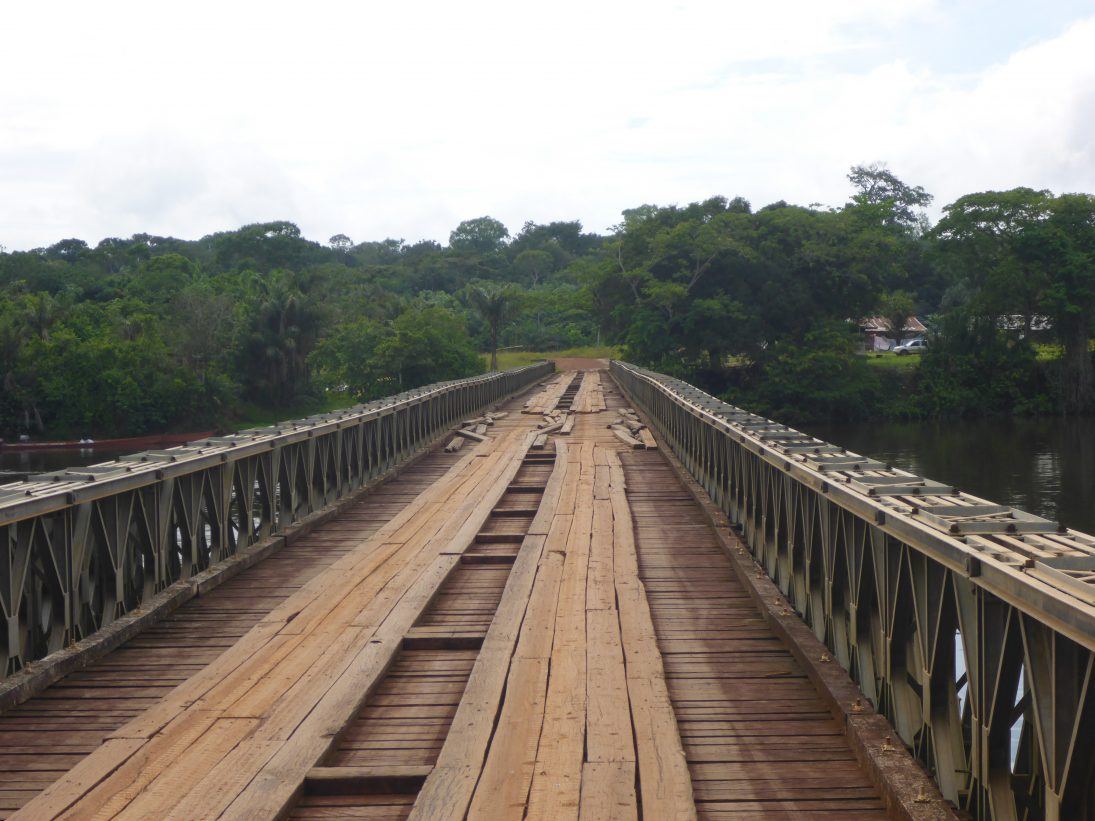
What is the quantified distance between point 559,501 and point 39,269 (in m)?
67.6

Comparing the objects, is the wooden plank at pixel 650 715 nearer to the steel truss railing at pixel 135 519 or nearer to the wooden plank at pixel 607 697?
the wooden plank at pixel 607 697

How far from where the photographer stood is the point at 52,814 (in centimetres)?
398

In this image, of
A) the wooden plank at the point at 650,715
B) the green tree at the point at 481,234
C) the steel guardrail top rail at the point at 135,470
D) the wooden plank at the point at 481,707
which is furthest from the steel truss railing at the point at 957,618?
the green tree at the point at 481,234

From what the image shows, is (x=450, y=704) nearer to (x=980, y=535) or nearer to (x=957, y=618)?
(x=957, y=618)

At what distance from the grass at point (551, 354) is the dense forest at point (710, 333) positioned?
12374 mm

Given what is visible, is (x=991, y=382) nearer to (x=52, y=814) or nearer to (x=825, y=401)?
(x=825, y=401)

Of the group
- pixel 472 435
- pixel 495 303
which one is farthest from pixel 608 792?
pixel 495 303

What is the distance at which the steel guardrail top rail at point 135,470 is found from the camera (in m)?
5.71

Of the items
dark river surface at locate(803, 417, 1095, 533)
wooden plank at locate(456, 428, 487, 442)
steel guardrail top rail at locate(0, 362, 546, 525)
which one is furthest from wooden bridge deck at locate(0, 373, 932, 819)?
dark river surface at locate(803, 417, 1095, 533)

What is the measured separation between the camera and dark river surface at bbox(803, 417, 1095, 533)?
29234 millimetres

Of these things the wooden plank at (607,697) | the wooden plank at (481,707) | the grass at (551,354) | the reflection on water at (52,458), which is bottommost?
the reflection on water at (52,458)

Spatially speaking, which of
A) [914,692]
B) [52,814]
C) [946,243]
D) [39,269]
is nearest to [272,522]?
[52,814]

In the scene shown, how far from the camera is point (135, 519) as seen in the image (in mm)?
7180

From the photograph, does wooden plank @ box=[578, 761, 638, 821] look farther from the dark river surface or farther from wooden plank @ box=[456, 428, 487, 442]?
the dark river surface
